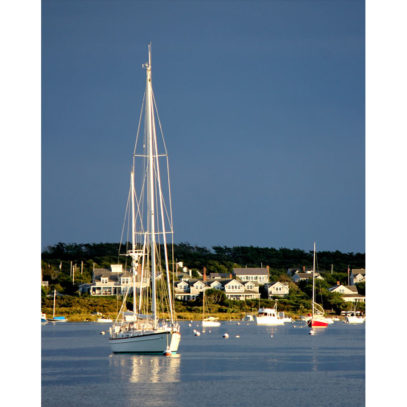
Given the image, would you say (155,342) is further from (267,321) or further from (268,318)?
(268,318)

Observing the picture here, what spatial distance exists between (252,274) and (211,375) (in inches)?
1531

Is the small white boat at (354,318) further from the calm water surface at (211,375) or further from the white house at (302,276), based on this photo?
the calm water surface at (211,375)

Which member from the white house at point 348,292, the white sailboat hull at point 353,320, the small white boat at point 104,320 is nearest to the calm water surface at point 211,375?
the small white boat at point 104,320

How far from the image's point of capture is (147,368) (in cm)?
1731

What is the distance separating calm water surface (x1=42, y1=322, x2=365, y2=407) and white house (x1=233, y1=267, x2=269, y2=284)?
25893mm

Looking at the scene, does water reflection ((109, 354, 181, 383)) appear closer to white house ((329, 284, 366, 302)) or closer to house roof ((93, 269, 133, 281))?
house roof ((93, 269, 133, 281))

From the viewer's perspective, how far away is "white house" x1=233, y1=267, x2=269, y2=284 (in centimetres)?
5519

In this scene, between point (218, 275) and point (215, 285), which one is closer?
point (215, 285)

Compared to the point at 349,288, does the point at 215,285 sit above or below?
above

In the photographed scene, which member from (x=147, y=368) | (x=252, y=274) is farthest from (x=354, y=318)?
(x=147, y=368)

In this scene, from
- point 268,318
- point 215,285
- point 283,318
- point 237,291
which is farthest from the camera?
point 215,285

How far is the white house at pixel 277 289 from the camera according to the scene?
169 feet
